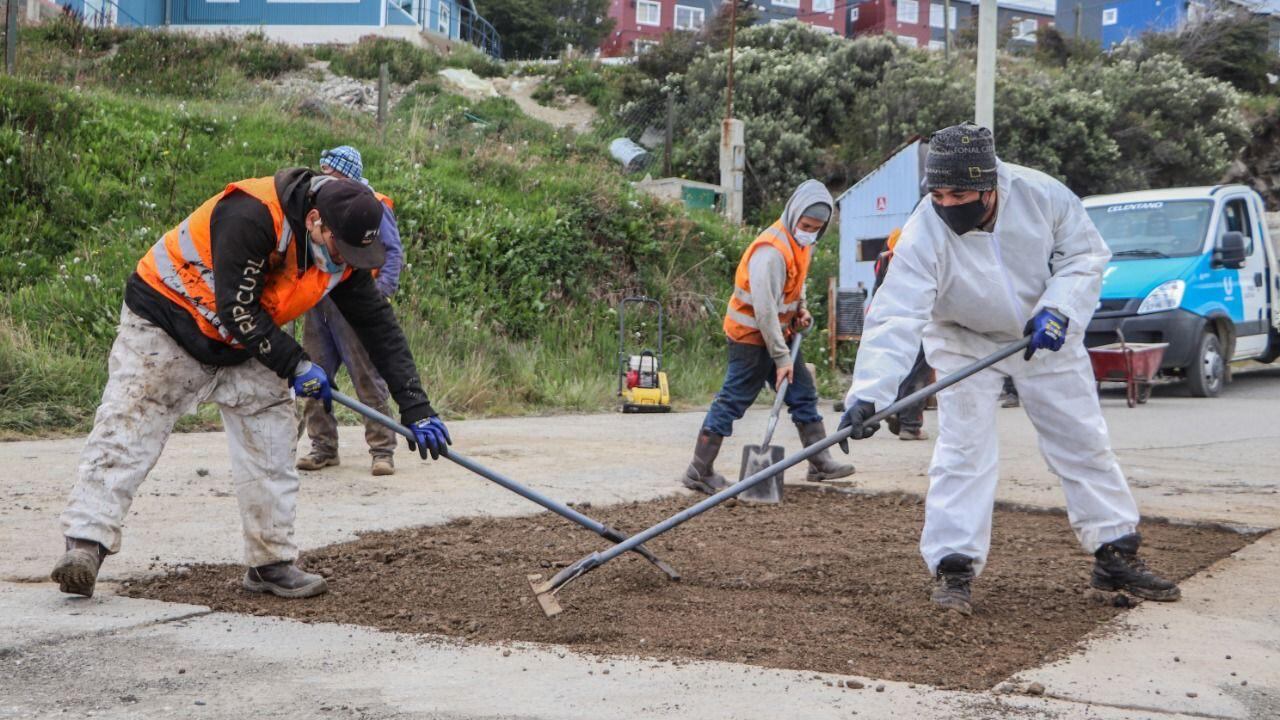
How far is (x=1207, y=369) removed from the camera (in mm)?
12570

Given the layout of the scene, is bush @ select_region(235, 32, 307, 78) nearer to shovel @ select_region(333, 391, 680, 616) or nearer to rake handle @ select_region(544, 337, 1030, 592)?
shovel @ select_region(333, 391, 680, 616)

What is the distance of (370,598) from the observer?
4133mm

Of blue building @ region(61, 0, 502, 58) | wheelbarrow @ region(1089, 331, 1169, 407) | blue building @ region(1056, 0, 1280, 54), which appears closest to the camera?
wheelbarrow @ region(1089, 331, 1169, 407)

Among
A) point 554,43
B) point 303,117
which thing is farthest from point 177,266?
point 554,43

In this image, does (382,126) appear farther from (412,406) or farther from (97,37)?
(412,406)

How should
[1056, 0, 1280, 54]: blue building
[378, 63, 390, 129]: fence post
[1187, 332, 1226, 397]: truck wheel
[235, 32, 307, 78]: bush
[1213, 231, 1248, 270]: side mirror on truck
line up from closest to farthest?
[1213, 231, 1248, 270]: side mirror on truck < [1187, 332, 1226, 397]: truck wheel < [378, 63, 390, 129]: fence post < [235, 32, 307, 78]: bush < [1056, 0, 1280, 54]: blue building

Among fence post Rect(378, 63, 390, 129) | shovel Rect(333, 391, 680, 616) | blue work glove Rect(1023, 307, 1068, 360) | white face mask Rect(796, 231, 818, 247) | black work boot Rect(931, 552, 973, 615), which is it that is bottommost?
black work boot Rect(931, 552, 973, 615)

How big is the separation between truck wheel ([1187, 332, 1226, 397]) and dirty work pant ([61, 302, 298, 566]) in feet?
35.3

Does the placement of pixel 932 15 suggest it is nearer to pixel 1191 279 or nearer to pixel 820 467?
pixel 1191 279

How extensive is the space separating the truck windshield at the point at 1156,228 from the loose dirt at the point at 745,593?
793 centimetres

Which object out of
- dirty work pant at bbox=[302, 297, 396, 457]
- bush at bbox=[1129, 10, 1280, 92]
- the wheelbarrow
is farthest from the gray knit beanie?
bush at bbox=[1129, 10, 1280, 92]

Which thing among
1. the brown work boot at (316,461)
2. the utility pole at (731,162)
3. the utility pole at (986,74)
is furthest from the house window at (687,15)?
the brown work boot at (316,461)

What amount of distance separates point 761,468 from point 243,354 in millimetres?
3098

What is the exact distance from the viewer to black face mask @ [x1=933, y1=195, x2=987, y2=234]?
13.1 feet
